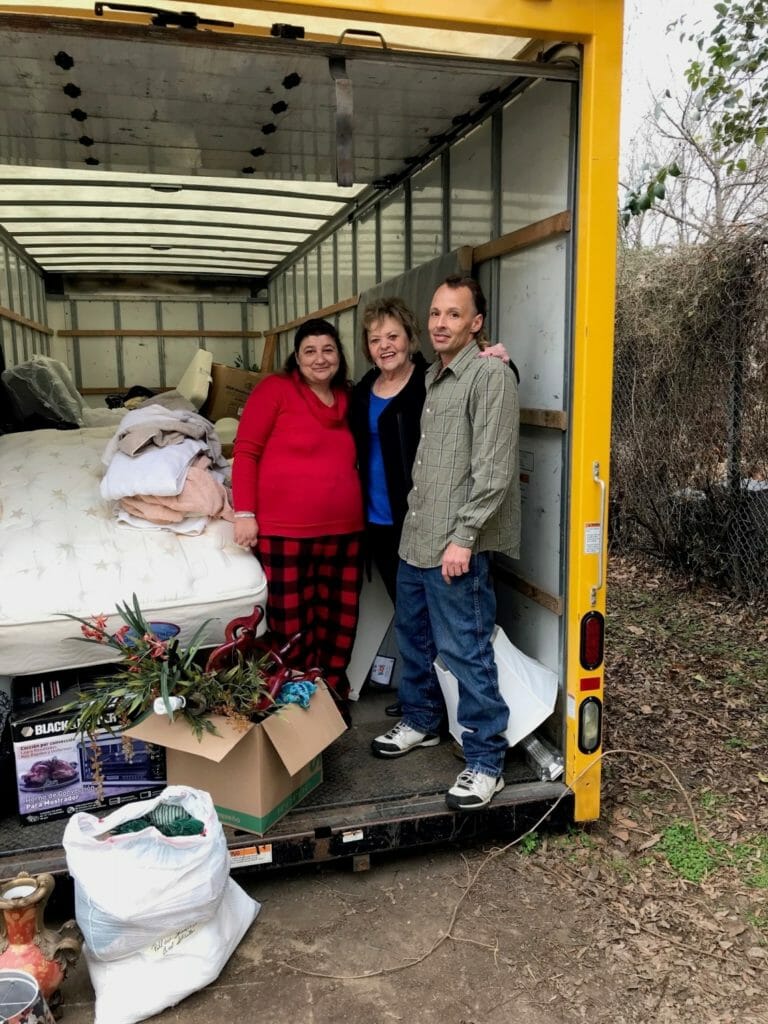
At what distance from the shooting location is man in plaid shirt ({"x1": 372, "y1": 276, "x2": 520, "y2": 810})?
9.11 ft

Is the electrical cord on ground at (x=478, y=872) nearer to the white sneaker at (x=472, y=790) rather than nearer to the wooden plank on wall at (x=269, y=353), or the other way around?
the white sneaker at (x=472, y=790)

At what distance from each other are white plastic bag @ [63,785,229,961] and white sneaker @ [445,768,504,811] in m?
0.93

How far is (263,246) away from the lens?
24.4 feet

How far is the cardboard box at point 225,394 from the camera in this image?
23.6 ft

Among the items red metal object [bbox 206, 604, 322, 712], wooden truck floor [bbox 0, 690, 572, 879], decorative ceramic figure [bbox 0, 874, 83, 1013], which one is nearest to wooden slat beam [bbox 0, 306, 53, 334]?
red metal object [bbox 206, 604, 322, 712]

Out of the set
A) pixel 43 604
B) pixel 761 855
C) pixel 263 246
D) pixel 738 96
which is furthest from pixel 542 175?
pixel 263 246

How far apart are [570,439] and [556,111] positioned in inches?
46.4

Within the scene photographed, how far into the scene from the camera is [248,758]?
106 inches

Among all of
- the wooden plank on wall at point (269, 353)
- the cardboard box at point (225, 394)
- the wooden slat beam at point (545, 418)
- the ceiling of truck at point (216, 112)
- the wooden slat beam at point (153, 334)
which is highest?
the ceiling of truck at point (216, 112)

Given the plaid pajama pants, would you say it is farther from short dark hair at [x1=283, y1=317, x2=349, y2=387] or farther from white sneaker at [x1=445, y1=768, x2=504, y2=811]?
white sneaker at [x1=445, y1=768, x2=504, y2=811]

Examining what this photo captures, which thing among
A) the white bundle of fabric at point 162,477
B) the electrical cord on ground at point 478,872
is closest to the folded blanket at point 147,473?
the white bundle of fabric at point 162,477

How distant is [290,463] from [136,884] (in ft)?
5.46

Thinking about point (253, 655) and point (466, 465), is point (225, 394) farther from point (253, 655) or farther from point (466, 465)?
point (466, 465)

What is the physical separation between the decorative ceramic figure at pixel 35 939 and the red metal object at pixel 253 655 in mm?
814
